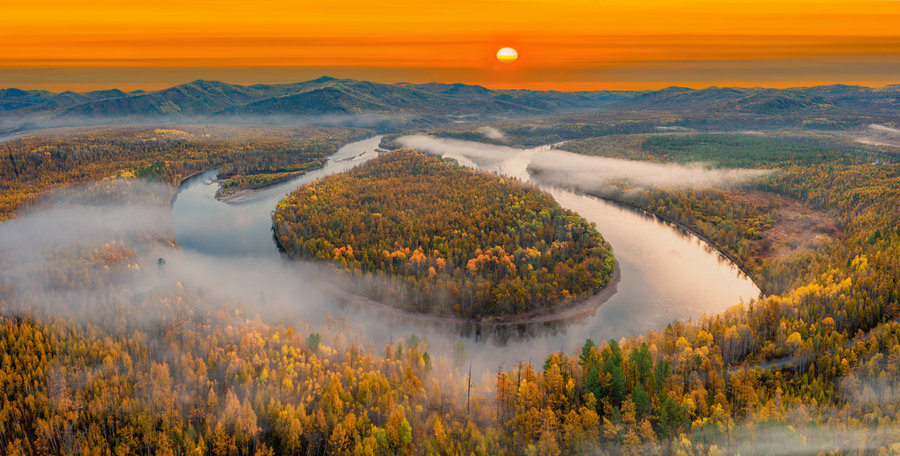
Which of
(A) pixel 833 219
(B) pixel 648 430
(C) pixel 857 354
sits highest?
(A) pixel 833 219

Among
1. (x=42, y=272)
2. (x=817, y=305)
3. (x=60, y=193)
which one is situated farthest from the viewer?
(x=60, y=193)

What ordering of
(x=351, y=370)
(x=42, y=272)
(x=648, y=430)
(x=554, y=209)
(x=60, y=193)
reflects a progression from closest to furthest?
(x=648, y=430), (x=351, y=370), (x=42, y=272), (x=554, y=209), (x=60, y=193)

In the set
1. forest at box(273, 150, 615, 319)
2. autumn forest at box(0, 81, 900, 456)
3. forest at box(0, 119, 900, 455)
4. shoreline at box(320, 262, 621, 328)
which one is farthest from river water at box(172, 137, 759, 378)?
forest at box(273, 150, 615, 319)

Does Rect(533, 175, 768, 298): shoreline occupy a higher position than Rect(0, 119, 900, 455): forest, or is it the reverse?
Rect(533, 175, 768, 298): shoreline

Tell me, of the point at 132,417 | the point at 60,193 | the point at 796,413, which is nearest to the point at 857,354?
the point at 796,413

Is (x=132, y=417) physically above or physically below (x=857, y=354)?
below

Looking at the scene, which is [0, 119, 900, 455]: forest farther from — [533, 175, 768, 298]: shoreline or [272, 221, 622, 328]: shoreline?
[533, 175, 768, 298]: shoreline

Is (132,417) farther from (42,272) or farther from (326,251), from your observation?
(42,272)

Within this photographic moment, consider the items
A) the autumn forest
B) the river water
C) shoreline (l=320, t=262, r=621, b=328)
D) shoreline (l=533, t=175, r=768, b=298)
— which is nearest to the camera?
the autumn forest
